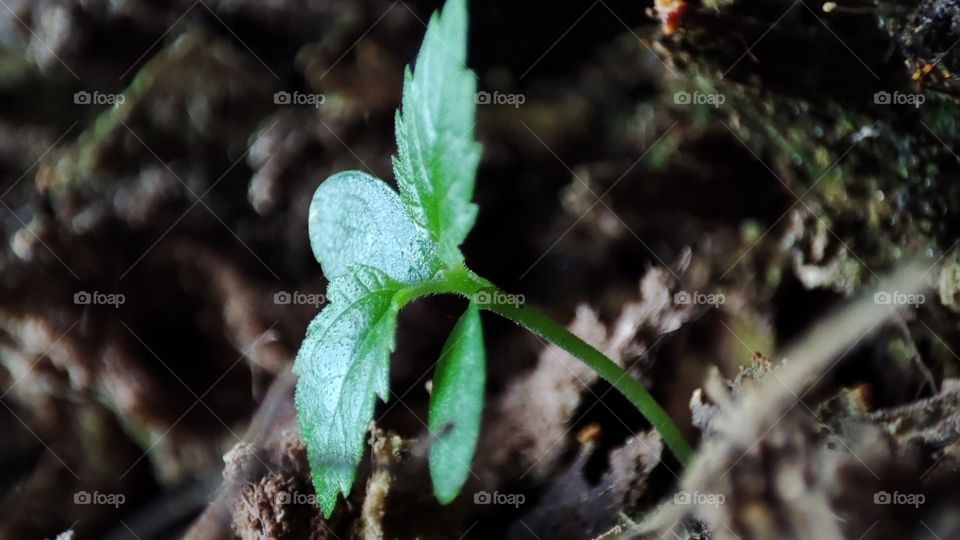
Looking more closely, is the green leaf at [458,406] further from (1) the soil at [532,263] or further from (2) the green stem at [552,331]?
(1) the soil at [532,263]

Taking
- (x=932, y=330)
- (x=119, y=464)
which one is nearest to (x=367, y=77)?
(x=119, y=464)

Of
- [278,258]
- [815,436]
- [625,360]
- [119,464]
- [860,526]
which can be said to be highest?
[278,258]

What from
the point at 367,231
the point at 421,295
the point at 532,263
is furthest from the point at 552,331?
the point at 532,263

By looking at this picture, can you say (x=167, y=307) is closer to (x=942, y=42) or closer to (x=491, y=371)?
(x=491, y=371)

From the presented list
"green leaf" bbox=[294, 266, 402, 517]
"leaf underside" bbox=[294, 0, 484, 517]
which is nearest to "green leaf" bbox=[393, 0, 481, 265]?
"leaf underside" bbox=[294, 0, 484, 517]

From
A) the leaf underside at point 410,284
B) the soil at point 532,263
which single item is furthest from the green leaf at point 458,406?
the soil at point 532,263

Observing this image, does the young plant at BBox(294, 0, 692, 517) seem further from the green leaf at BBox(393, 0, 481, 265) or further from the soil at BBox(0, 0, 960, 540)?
the soil at BBox(0, 0, 960, 540)
